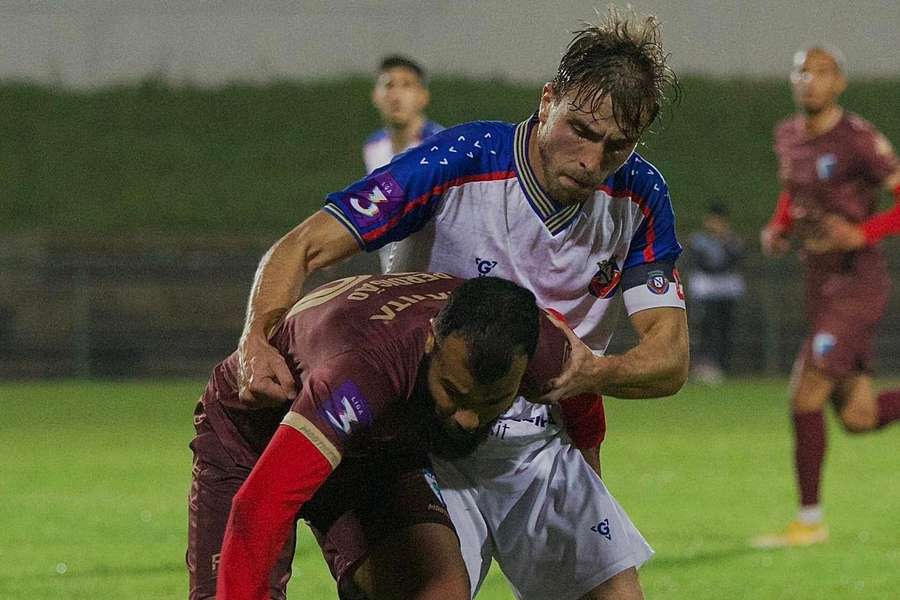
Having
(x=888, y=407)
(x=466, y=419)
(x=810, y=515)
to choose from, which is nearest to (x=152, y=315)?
(x=888, y=407)

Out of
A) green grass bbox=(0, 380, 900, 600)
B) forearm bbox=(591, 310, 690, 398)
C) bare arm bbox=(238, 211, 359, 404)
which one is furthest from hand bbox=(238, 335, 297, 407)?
green grass bbox=(0, 380, 900, 600)

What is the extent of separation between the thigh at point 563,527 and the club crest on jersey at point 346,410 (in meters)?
1.05

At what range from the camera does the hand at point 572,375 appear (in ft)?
13.3

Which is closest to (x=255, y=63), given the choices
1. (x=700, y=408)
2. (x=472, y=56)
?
(x=472, y=56)

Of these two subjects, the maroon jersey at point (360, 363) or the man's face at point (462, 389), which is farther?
the man's face at point (462, 389)

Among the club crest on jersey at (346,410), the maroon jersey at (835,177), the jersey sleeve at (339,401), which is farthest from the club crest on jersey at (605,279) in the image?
the maroon jersey at (835,177)

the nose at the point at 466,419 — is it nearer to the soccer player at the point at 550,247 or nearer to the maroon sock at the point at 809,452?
the soccer player at the point at 550,247

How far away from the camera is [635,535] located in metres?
4.74

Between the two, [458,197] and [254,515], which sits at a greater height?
[458,197]

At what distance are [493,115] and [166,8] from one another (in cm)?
515

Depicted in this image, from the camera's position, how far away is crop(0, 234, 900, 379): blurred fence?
19.5 meters

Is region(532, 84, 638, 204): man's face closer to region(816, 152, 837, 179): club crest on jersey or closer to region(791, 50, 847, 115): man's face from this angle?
region(791, 50, 847, 115): man's face

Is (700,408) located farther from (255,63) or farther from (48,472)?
(255,63)

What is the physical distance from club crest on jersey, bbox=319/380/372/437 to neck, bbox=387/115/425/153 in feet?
17.8
